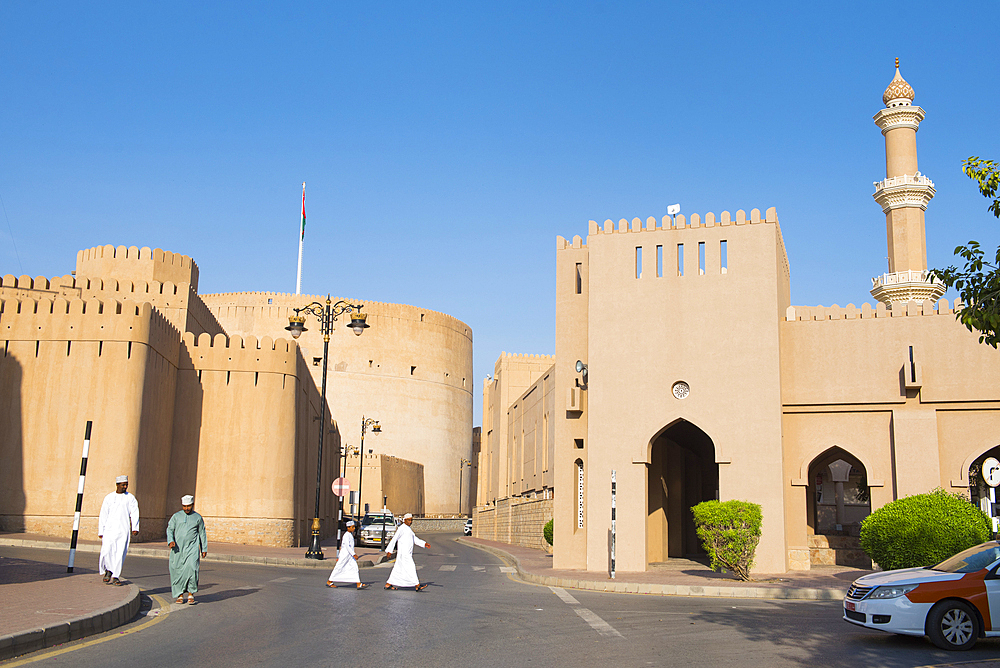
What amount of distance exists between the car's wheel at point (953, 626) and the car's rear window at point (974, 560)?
448 millimetres

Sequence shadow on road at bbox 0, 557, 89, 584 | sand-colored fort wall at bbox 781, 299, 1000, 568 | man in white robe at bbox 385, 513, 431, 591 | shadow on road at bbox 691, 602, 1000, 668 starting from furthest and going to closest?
sand-colored fort wall at bbox 781, 299, 1000, 568 → man in white robe at bbox 385, 513, 431, 591 → shadow on road at bbox 0, 557, 89, 584 → shadow on road at bbox 691, 602, 1000, 668

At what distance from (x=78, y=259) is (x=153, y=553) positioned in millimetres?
18610

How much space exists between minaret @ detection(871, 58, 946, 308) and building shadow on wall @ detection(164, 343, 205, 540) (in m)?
27.2

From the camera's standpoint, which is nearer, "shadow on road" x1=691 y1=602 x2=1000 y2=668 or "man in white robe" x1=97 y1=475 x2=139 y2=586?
"shadow on road" x1=691 y1=602 x2=1000 y2=668

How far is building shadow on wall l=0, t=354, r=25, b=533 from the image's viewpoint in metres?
22.7

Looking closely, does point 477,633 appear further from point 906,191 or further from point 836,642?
point 906,191

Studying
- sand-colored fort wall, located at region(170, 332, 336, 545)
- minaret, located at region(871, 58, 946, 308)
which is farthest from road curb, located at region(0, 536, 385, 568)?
minaret, located at region(871, 58, 946, 308)

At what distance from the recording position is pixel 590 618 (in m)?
10.8

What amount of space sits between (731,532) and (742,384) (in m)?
4.13

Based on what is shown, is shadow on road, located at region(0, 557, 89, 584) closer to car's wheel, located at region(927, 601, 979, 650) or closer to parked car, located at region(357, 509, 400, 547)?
car's wheel, located at region(927, 601, 979, 650)

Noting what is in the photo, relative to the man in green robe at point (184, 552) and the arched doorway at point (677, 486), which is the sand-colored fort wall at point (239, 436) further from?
the man in green robe at point (184, 552)

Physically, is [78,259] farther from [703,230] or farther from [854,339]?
[854,339]

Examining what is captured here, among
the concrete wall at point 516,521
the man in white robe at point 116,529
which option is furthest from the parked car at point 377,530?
the man in white robe at point 116,529

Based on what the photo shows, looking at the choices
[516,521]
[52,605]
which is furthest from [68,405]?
[516,521]
